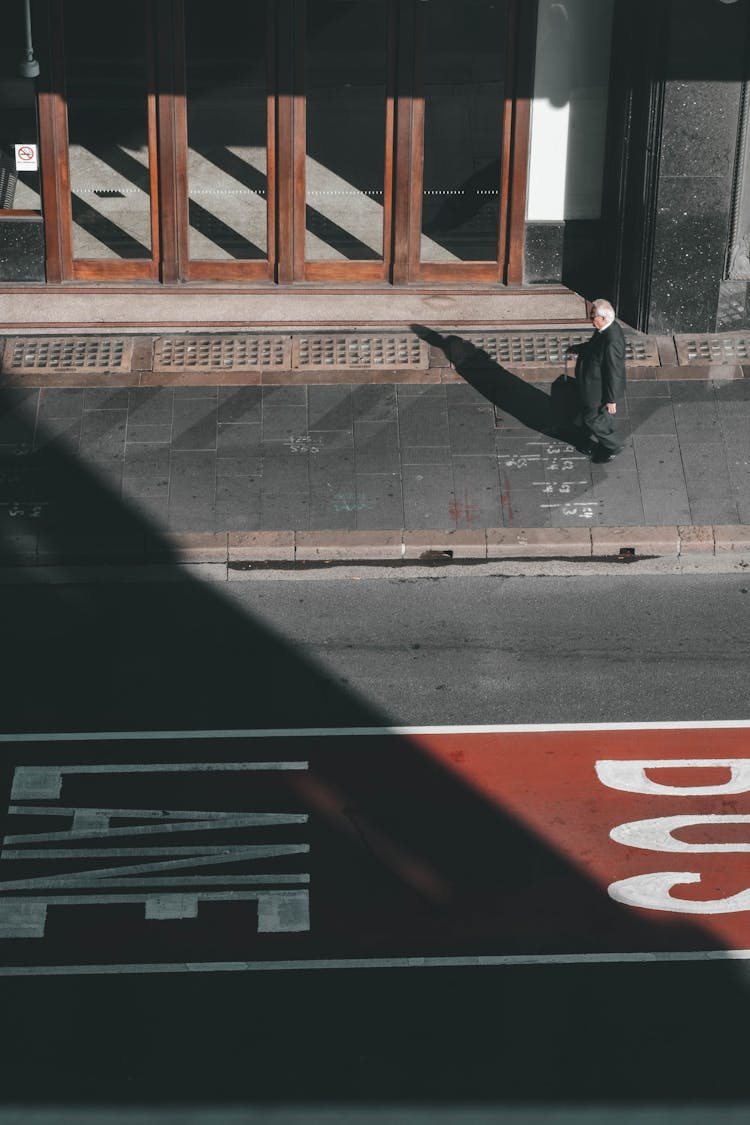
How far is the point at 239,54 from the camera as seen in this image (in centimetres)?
1795

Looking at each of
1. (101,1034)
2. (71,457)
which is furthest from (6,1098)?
(71,457)

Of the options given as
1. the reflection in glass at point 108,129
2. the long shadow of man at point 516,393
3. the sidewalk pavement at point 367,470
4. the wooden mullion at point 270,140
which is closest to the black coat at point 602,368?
the long shadow of man at point 516,393

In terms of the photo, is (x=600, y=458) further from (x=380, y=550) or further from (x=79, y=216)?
(x=79, y=216)

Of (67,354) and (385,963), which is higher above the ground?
(67,354)

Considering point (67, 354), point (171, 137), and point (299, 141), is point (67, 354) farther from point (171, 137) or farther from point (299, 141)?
point (299, 141)

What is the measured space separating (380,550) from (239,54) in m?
5.61

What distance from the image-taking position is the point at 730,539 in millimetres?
15977

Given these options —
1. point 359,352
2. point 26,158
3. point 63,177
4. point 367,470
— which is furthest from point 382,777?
point 26,158

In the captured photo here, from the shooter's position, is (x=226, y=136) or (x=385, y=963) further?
(x=226, y=136)

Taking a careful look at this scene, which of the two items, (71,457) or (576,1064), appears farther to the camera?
(71,457)

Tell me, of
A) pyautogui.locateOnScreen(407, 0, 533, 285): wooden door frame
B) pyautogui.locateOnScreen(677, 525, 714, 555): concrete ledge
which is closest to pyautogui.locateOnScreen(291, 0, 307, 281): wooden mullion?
pyautogui.locateOnScreen(407, 0, 533, 285): wooden door frame

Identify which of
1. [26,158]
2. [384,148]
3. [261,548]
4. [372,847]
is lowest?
[372,847]

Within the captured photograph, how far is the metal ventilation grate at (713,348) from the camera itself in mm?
17891

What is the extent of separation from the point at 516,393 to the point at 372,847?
20.8 feet
